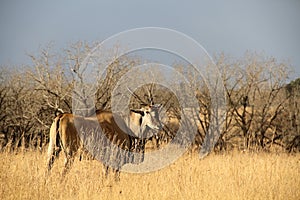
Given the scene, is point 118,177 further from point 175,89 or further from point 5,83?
point 5,83

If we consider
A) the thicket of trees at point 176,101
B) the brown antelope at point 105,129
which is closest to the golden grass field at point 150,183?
the brown antelope at point 105,129

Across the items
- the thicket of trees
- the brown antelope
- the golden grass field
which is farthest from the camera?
the thicket of trees

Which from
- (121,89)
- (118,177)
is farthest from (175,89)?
(118,177)

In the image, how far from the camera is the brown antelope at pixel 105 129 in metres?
8.52

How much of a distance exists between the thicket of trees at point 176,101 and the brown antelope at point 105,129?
6838 mm

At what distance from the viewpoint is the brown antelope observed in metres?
8.52

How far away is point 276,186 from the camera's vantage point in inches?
263

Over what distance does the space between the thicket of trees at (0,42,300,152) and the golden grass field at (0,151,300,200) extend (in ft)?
30.3

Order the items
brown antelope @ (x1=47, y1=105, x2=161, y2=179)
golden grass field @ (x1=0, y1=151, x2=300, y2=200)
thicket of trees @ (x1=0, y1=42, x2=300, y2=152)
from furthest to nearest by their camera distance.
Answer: thicket of trees @ (x1=0, y1=42, x2=300, y2=152), brown antelope @ (x1=47, y1=105, x2=161, y2=179), golden grass field @ (x1=0, y1=151, x2=300, y2=200)

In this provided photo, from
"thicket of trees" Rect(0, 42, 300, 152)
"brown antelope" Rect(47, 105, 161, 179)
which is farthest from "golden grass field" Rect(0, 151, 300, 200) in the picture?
"thicket of trees" Rect(0, 42, 300, 152)

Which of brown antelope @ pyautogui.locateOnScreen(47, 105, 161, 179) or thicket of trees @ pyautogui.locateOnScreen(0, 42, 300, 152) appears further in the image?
thicket of trees @ pyautogui.locateOnScreen(0, 42, 300, 152)

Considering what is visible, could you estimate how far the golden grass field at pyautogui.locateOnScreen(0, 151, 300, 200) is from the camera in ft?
19.4

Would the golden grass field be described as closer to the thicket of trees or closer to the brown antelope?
the brown antelope

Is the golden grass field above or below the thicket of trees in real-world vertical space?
below
